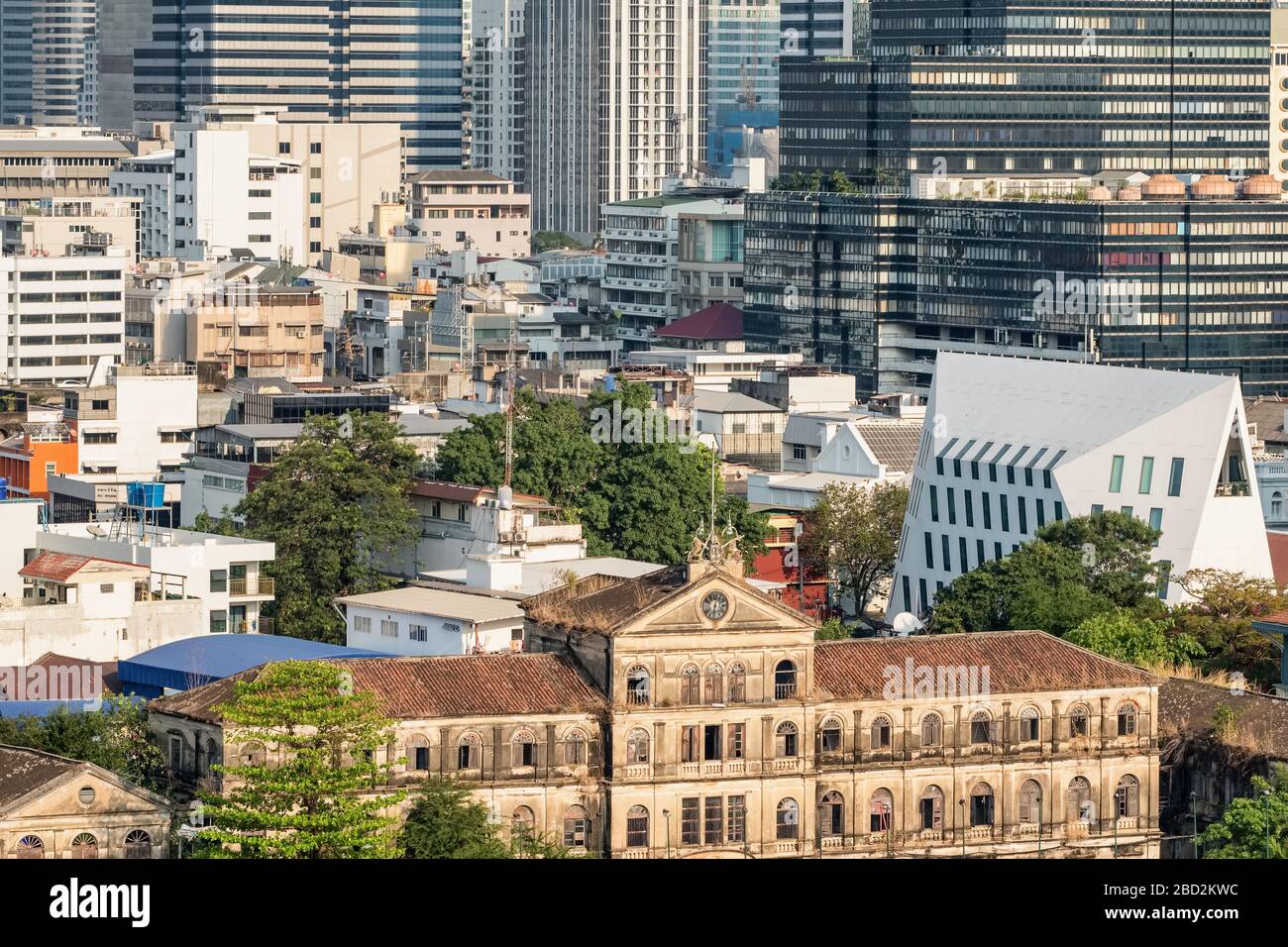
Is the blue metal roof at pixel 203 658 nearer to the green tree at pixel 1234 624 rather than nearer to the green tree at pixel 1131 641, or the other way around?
the green tree at pixel 1131 641

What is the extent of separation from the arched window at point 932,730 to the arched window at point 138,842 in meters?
26.3

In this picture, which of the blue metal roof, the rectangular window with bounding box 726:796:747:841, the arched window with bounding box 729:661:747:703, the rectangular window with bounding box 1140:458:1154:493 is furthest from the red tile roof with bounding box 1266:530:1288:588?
the rectangular window with bounding box 726:796:747:841

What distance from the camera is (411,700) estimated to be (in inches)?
3752

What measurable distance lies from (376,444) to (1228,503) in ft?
140

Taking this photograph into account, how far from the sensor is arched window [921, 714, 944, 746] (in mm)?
102125

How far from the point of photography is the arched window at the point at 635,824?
98.2 metres

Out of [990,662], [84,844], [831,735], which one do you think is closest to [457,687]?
[831,735]

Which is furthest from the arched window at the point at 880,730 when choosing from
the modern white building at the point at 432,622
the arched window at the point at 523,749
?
the modern white building at the point at 432,622

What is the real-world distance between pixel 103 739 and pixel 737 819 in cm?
1939

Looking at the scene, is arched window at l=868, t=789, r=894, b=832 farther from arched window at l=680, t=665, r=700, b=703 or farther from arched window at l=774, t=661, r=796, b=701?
arched window at l=680, t=665, r=700, b=703

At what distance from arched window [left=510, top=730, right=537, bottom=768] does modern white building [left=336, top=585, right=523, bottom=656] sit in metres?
17.1

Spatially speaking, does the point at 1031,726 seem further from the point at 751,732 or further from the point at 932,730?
the point at 751,732
